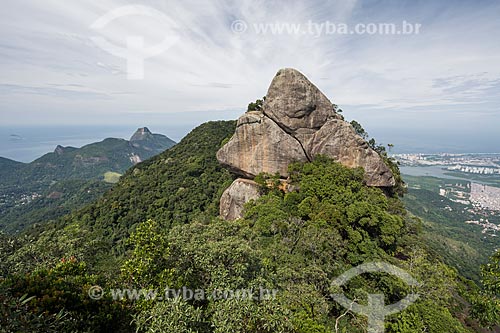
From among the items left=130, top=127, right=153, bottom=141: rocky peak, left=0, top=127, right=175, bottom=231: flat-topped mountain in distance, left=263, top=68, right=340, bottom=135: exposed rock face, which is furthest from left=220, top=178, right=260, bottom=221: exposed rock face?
left=130, top=127, right=153, bottom=141: rocky peak

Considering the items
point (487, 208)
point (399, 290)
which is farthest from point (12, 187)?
point (487, 208)

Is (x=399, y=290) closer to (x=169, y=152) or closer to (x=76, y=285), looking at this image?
(x=76, y=285)

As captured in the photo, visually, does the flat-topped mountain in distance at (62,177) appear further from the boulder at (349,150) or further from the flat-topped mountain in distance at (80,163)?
the boulder at (349,150)

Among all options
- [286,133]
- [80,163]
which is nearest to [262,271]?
[286,133]

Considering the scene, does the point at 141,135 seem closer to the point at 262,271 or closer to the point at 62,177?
the point at 62,177

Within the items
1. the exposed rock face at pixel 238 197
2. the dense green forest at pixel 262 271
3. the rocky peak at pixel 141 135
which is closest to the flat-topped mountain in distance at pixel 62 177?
the rocky peak at pixel 141 135
